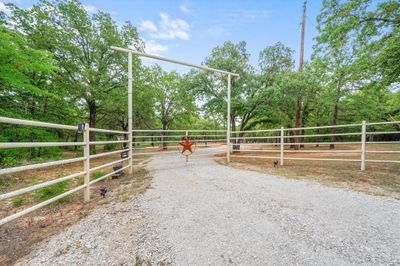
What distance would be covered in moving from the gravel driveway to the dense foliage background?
5.27m

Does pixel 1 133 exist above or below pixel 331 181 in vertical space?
above

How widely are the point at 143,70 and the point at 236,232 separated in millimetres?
11884

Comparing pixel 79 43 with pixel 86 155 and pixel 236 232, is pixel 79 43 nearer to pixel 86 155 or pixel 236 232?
pixel 86 155

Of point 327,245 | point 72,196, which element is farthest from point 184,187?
point 327,245

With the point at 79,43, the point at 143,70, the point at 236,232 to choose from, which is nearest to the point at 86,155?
the point at 236,232

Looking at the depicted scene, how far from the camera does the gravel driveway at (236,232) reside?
1.39 metres

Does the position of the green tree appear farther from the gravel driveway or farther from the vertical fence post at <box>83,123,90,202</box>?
the gravel driveway

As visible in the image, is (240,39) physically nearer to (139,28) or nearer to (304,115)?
A: (139,28)

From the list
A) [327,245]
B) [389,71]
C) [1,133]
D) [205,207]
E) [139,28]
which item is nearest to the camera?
[327,245]

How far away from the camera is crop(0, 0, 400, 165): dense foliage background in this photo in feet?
16.7

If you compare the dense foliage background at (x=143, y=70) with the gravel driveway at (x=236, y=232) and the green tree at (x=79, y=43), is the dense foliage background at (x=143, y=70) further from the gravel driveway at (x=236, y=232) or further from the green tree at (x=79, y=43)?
the gravel driveway at (x=236, y=232)

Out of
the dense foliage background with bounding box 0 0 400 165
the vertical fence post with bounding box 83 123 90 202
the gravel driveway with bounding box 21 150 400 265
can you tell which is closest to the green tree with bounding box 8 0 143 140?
the dense foliage background with bounding box 0 0 400 165

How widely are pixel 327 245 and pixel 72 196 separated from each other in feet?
12.6

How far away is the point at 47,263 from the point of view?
4.49 feet
